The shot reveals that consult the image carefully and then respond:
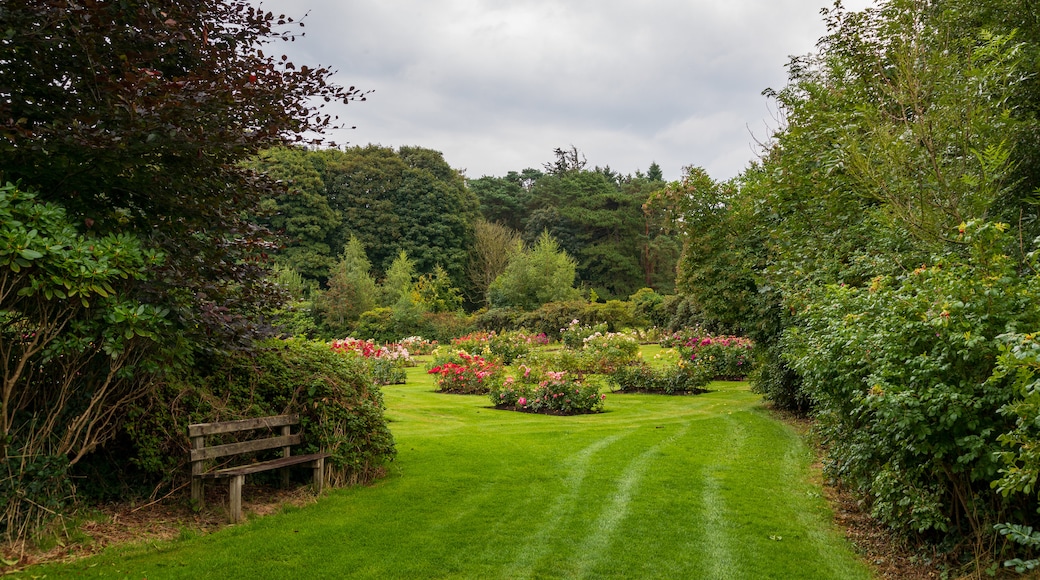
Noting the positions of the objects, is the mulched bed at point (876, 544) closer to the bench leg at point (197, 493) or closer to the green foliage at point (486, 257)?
the bench leg at point (197, 493)

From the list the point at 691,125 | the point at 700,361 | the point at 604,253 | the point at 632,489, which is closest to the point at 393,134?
the point at 604,253

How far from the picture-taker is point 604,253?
45500mm

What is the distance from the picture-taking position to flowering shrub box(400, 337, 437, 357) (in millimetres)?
23830

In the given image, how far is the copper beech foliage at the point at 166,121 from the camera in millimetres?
3949

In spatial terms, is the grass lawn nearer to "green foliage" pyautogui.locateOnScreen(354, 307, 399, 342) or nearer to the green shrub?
the green shrub

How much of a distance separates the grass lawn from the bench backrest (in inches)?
24.9

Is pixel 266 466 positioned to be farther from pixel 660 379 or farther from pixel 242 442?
pixel 660 379

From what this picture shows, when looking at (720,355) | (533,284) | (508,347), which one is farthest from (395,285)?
(720,355)

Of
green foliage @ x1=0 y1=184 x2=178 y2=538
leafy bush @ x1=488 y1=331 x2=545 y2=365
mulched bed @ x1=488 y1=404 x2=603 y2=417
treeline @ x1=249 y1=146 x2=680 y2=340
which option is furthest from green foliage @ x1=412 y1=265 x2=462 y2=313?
green foliage @ x1=0 y1=184 x2=178 y2=538

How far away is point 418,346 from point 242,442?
761 inches

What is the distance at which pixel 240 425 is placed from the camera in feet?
18.0

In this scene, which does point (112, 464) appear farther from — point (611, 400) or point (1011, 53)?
point (611, 400)

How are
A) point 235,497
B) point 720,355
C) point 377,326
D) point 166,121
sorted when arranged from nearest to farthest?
point 166,121 → point 235,497 → point 720,355 → point 377,326

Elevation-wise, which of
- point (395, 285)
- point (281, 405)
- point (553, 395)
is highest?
point (395, 285)
